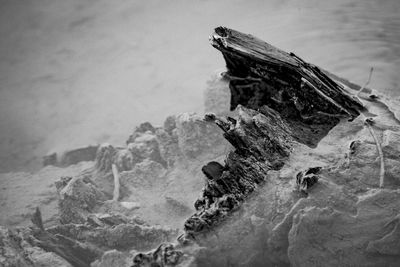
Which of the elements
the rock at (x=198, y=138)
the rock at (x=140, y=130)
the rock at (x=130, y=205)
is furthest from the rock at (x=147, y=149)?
the rock at (x=130, y=205)

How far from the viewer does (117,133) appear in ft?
35.8

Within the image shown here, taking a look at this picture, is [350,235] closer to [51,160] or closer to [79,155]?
[79,155]

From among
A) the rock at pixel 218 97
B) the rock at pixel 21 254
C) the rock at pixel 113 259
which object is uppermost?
the rock at pixel 218 97

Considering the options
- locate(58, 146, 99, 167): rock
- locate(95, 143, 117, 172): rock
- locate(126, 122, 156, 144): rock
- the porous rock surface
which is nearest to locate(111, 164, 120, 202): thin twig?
locate(95, 143, 117, 172): rock

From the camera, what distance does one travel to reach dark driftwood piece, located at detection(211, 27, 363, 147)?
3816mm

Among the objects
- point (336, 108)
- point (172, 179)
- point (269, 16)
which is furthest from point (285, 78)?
point (269, 16)

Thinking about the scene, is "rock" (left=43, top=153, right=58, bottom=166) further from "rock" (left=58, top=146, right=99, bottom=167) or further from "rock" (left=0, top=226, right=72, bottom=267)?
"rock" (left=0, top=226, right=72, bottom=267)

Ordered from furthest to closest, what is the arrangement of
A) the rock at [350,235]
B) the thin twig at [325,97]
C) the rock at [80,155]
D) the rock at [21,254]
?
the rock at [80,155] → the rock at [21,254] → the thin twig at [325,97] → the rock at [350,235]

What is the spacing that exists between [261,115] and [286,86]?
45cm

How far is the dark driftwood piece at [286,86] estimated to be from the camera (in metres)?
3.82

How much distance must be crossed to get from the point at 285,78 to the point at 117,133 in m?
7.87

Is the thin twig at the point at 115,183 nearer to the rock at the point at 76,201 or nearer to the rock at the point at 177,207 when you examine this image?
the rock at the point at 76,201

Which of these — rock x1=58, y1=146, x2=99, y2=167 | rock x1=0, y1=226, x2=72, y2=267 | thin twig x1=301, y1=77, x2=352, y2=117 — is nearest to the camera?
thin twig x1=301, y1=77, x2=352, y2=117

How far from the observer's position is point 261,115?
3.83m
